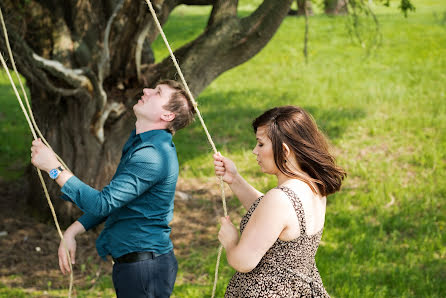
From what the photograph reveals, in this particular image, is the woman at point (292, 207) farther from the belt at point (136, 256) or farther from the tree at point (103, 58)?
the tree at point (103, 58)

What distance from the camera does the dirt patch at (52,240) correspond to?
494cm

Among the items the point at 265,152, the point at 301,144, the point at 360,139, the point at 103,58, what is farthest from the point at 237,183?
the point at 360,139

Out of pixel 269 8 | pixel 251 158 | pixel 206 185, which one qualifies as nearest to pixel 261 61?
pixel 251 158

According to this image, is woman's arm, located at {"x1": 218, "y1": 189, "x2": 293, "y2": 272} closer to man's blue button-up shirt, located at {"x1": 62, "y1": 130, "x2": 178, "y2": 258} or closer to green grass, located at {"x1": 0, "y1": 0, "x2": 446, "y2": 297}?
man's blue button-up shirt, located at {"x1": 62, "y1": 130, "x2": 178, "y2": 258}

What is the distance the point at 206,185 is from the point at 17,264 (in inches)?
107

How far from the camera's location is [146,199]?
279 cm

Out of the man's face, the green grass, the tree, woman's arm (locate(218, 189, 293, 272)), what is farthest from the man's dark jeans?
the tree

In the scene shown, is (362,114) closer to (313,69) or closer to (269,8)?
(313,69)

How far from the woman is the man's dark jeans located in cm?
48

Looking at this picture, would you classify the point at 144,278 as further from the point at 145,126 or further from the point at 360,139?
the point at 360,139

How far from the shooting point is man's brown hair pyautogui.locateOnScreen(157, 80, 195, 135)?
2861 millimetres

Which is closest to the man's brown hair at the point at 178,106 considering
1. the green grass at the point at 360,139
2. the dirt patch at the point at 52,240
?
the green grass at the point at 360,139

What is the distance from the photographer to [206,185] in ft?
23.5

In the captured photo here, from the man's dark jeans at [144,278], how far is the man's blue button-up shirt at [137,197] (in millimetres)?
68
